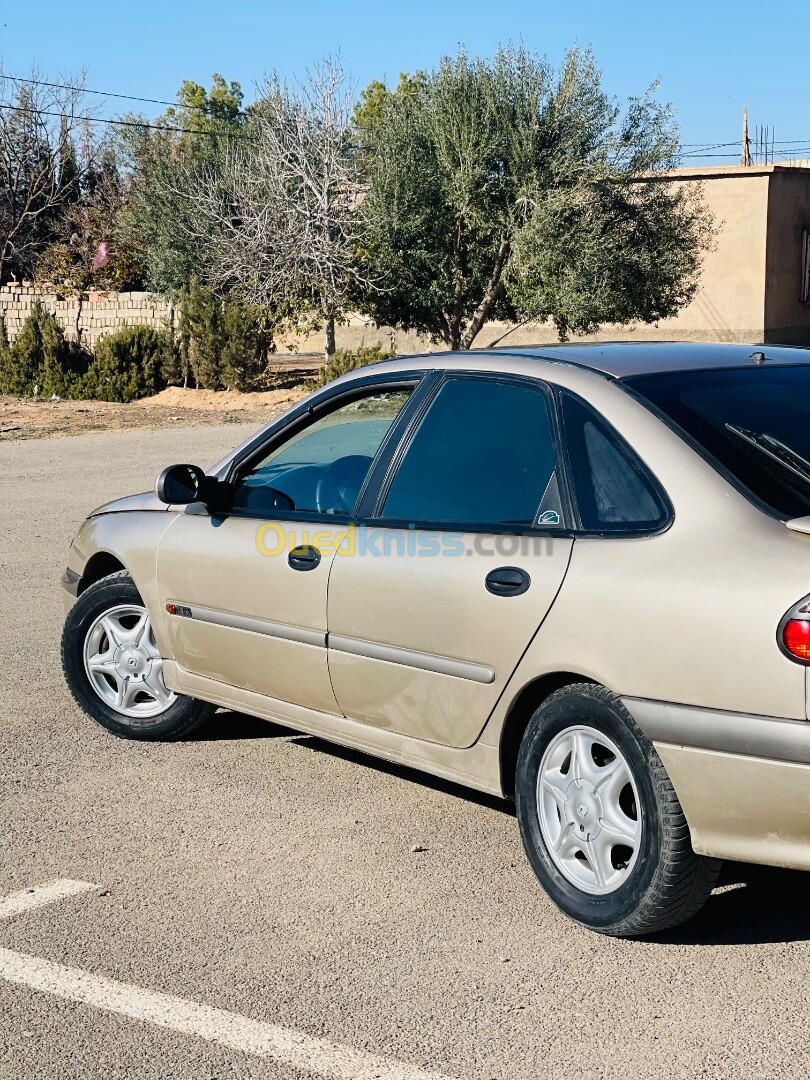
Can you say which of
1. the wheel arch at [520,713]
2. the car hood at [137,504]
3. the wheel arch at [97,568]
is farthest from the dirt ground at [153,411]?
the wheel arch at [520,713]

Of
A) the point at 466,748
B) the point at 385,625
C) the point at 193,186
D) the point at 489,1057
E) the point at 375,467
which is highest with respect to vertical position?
the point at 193,186

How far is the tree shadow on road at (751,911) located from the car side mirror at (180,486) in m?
2.36

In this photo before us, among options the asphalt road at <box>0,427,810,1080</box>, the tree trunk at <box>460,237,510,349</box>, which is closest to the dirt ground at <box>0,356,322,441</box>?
the tree trunk at <box>460,237,510,349</box>

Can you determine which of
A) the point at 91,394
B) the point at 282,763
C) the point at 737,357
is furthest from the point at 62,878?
the point at 91,394

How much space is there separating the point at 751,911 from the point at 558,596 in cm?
112

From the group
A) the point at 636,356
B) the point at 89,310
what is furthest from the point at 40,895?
the point at 89,310

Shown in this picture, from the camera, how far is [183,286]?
108ft

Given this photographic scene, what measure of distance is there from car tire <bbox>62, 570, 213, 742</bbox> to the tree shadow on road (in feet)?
7.87

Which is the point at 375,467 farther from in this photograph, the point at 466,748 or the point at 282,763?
the point at 282,763

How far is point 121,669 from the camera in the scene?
5.81 metres

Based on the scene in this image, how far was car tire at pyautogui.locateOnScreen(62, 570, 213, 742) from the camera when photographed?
5703mm

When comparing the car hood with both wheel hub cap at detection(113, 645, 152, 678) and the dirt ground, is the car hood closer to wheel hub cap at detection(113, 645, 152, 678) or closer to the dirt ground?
wheel hub cap at detection(113, 645, 152, 678)

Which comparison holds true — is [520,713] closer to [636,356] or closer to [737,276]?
[636,356]

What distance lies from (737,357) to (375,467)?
4.17 ft
